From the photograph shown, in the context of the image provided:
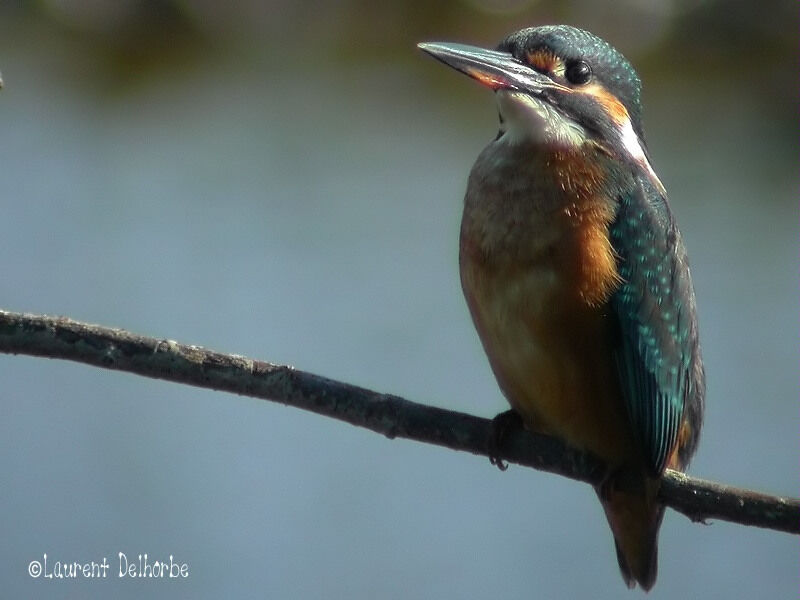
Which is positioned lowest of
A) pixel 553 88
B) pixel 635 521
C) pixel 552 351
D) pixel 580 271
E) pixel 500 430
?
pixel 635 521

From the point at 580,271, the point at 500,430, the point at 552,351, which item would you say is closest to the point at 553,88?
the point at 580,271

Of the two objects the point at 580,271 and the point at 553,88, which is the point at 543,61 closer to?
the point at 553,88

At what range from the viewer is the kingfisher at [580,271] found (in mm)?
2125

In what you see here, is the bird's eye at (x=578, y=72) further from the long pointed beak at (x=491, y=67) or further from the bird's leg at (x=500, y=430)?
the bird's leg at (x=500, y=430)

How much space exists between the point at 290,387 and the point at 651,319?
2.07ft

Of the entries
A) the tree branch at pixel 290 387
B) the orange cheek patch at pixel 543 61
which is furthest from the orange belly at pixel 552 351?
the orange cheek patch at pixel 543 61

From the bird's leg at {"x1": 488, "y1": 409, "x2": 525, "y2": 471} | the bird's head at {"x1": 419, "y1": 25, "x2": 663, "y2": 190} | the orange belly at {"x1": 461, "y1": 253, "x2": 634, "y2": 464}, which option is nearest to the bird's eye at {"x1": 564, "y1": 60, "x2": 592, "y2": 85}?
the bird's head at {"x1": 419, "y1": 25, "x2": 663, "y2": 190}

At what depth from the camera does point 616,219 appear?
7.16ft

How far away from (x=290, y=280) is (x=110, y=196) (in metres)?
1.11

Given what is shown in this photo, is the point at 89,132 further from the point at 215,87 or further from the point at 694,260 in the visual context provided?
the point at 694,260

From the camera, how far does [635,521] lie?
228 centimetres

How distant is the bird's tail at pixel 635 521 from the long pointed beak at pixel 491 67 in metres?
0.66

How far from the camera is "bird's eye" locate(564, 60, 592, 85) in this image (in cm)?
228

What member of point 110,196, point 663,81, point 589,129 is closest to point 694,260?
point 663,81
